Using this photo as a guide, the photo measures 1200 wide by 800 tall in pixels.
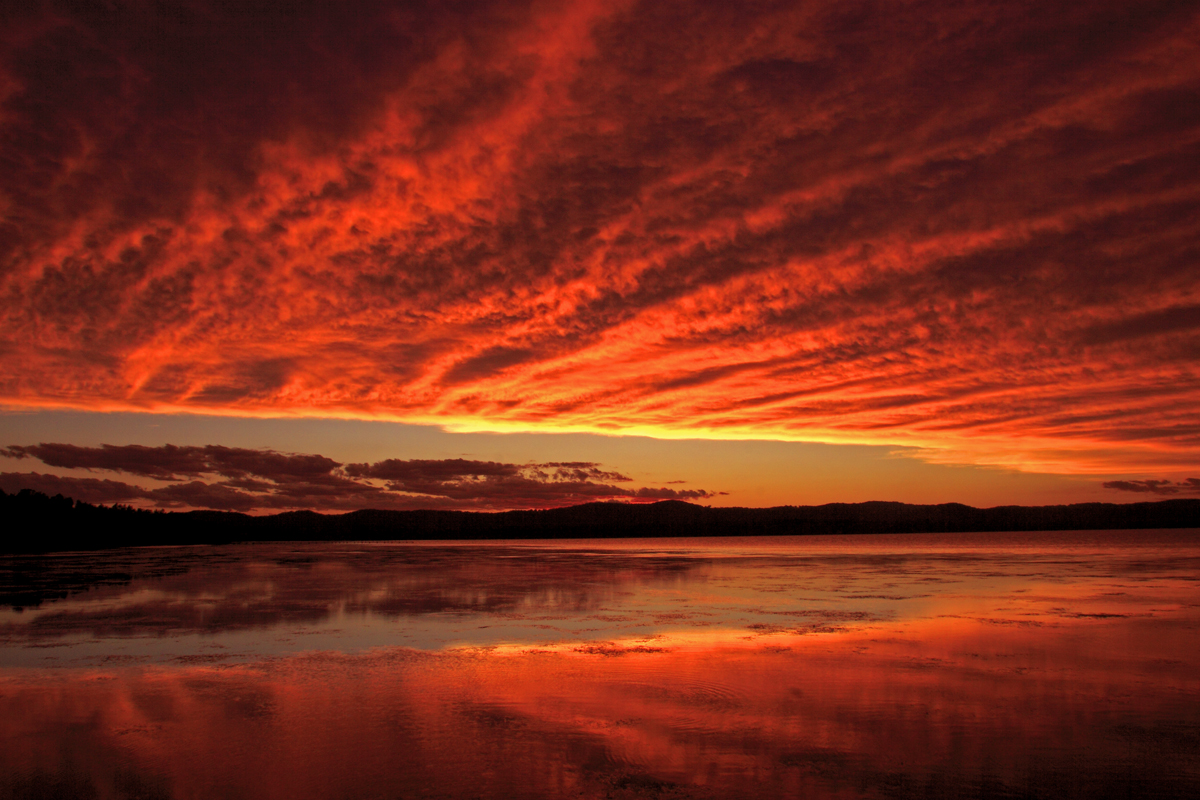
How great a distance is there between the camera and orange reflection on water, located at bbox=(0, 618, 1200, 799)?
22.0ft

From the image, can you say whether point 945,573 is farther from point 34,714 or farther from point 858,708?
point 34,714

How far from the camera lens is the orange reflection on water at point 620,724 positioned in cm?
670

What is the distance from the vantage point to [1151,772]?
6855mm

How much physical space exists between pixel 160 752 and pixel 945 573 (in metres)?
30.7

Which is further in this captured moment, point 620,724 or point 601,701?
point 601,701

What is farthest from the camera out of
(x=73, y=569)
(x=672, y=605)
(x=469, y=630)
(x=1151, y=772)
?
(x=73, y=569)

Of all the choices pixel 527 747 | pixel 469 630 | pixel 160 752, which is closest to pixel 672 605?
pixel 469 630

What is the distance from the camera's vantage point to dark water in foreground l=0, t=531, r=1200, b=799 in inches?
267

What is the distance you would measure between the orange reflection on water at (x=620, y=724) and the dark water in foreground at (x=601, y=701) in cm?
4

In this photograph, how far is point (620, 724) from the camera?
8.37 metres

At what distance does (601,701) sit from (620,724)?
1054 mm

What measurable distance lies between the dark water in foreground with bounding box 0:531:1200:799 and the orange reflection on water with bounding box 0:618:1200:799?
0.04m

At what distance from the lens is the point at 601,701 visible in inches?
370

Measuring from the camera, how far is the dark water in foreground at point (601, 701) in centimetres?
679
